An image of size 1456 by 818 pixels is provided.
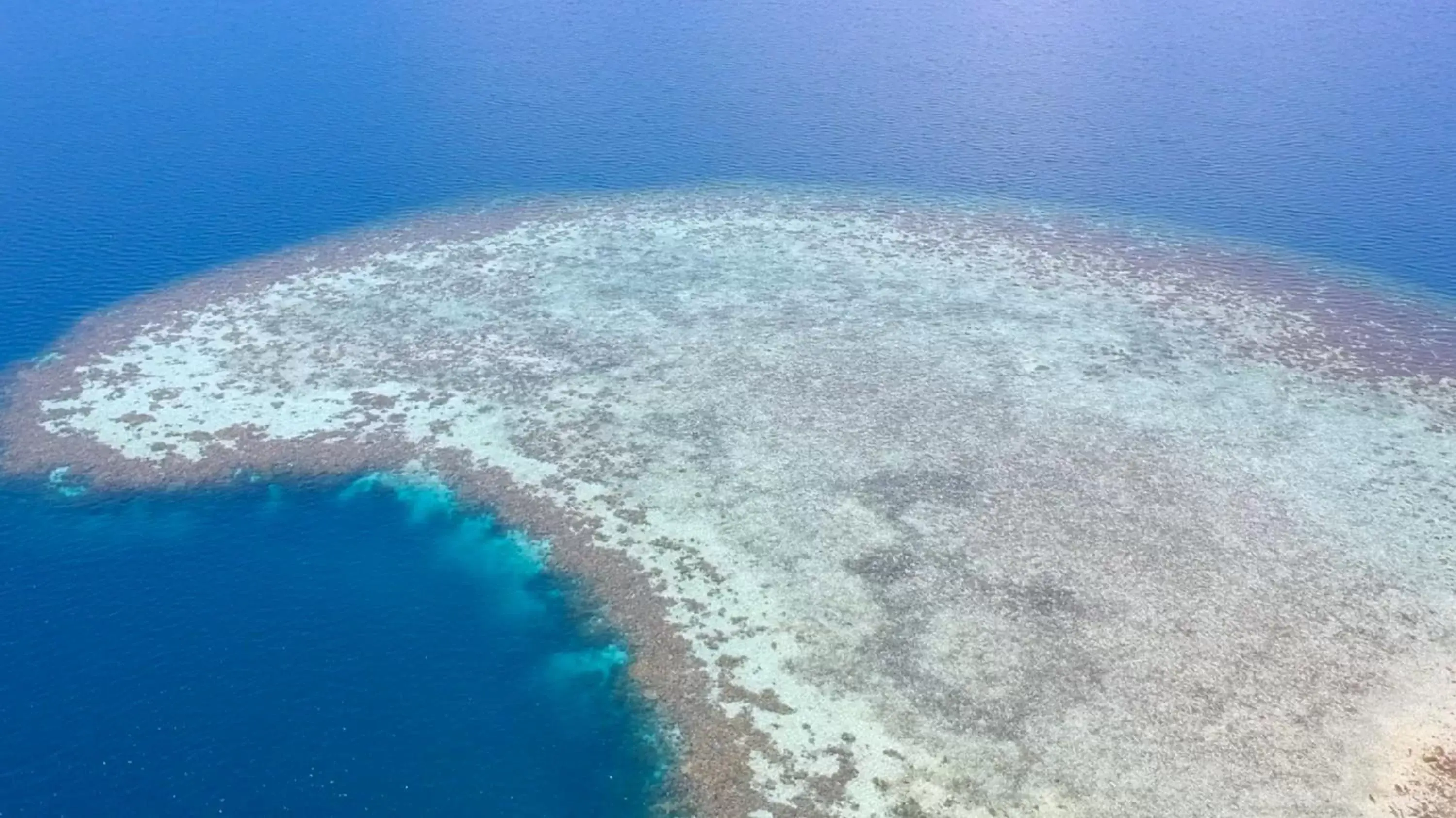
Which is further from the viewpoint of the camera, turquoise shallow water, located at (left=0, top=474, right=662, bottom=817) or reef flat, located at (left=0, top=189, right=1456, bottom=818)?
reef flat, located at (left=0, top=189, right=1456, bottom=818)

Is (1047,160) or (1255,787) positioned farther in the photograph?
(1047,160)

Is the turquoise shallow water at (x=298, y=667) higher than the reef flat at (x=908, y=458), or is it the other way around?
the reef flat at (x=908, y=458)

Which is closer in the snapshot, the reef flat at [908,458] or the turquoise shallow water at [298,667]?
the turquoise shallow water at [298,667]

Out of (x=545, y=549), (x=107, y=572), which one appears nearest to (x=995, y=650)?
(x=545, y=549)

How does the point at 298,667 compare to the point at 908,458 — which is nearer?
the point at 298,667

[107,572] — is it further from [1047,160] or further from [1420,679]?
[1047,160]

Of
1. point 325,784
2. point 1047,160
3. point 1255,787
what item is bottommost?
point 325,784

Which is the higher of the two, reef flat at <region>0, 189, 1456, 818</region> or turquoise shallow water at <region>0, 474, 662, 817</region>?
reef flat at <region>0, 189, 1456, 818</region>

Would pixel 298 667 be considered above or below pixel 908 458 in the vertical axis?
below
